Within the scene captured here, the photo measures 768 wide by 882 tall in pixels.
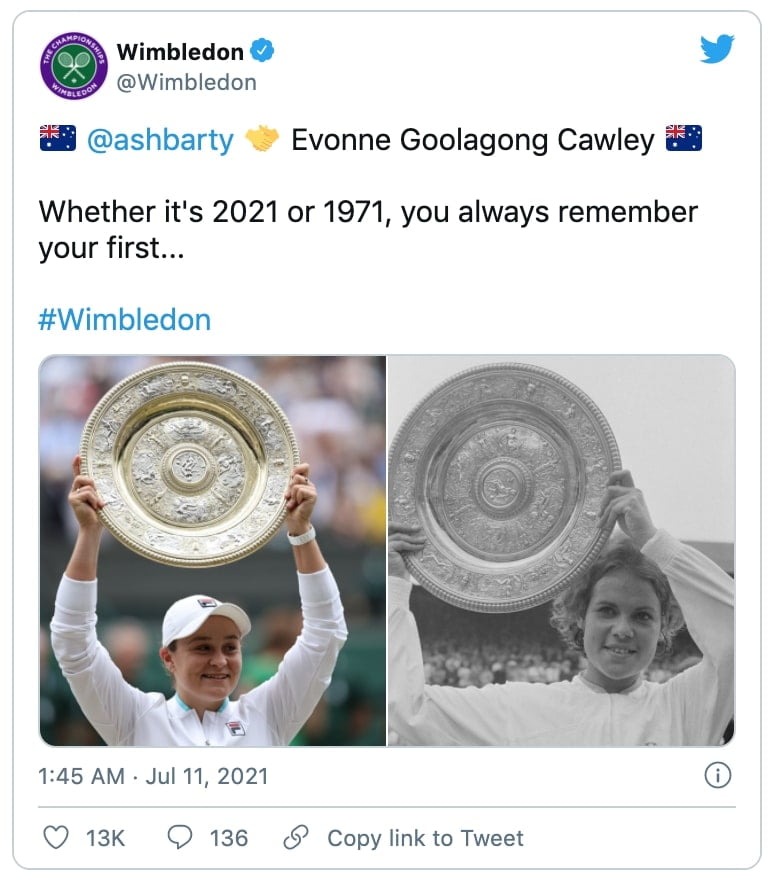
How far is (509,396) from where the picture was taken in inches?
293

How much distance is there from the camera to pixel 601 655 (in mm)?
7344

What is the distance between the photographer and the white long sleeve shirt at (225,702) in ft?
22.6

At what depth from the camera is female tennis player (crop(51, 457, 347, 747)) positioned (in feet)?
22.6

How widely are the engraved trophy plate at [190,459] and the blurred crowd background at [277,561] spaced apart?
0.10 m

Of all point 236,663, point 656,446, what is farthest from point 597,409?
point 236,663

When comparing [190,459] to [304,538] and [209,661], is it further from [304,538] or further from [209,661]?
[209,661]

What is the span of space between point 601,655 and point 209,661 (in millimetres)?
2041
